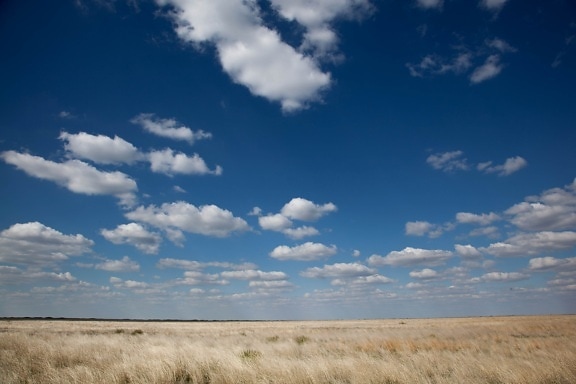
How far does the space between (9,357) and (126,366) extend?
5481mm

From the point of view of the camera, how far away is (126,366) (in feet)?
33.9

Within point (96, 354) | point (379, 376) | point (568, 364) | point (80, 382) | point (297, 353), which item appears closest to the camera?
point (80, 382)

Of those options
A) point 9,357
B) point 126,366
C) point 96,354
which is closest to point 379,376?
point 126,366

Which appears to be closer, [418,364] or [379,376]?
[379,376]

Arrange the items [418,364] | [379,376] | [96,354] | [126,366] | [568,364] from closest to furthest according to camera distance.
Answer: [379,376], [126,366], [568,364], [418,364], [96,354]

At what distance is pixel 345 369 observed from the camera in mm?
10477

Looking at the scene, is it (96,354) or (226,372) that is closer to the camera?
(226,372)

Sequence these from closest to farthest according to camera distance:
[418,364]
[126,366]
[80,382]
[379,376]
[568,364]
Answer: [80,382]
[379,376]
[126,366]
[568,364]
[418,364]

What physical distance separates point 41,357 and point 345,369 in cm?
1064

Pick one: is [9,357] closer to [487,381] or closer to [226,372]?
[226,372]

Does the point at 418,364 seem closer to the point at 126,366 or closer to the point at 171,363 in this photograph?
the point at 171,363

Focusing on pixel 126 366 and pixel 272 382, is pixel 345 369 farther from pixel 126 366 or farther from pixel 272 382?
pixel 126 366

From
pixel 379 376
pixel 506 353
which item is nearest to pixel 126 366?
pixel 379 376

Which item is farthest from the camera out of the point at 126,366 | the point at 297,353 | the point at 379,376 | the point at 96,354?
the point at 297,353
